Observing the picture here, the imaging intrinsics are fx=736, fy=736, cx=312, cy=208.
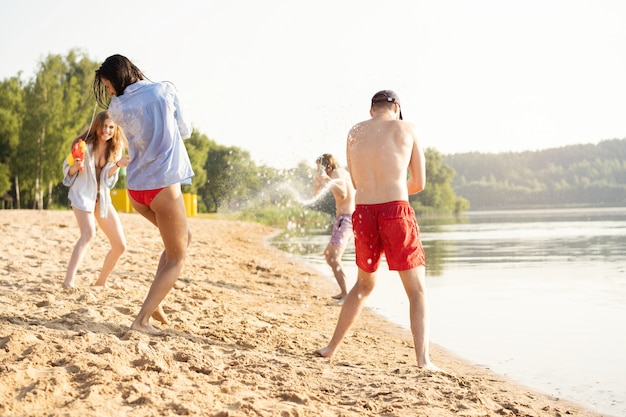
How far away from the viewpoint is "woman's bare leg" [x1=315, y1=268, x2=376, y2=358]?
536 cm

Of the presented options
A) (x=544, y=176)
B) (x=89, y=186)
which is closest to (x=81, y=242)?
(x=89, y=186)

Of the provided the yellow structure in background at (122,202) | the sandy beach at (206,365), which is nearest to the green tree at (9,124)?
the yellow structure in background at (122,202)

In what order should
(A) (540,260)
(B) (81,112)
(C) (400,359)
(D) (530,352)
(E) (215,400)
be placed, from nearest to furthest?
(E) (215,400) < (C) (400,359) < (D) (530,352) < (A) (540,260) < (B) (81,112)

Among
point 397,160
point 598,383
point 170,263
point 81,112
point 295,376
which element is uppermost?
point 81,112

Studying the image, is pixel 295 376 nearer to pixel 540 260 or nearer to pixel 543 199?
pixel 540 260

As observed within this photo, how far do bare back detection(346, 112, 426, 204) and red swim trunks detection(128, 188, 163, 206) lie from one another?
1439 millimetres

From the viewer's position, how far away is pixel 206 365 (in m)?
4.50

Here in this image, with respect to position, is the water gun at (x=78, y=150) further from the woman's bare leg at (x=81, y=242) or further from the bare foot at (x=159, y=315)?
the bare foot at (x=159, y=315)

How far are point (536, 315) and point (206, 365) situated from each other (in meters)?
5.16

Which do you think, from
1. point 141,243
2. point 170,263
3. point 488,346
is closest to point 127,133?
point 170,263

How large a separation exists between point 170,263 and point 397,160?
177cm

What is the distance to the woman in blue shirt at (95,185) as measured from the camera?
7.23 meters

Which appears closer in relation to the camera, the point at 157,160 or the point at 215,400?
the point at 215,400

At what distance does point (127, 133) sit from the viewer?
5.23 m
